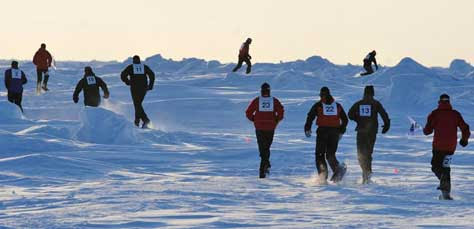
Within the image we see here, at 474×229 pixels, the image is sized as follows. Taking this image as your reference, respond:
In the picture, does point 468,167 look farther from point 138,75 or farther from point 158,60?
point 158,60

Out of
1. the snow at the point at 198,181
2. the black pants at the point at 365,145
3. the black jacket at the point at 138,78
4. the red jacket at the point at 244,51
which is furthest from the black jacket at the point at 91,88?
the red jacket at the point at 244,51

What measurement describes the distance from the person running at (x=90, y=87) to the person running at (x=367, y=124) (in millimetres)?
7918

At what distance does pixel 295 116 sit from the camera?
30953mm

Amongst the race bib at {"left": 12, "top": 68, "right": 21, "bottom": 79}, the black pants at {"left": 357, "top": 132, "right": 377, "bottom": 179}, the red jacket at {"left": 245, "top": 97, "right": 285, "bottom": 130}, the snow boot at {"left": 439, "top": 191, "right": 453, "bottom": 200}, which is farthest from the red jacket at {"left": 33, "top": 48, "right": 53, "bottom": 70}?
the snow boot at {"left": 439, "top": 191, "right": 453, "bottom": 200}

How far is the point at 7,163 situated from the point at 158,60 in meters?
73.3

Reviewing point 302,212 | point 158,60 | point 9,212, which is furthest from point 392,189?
point 158,60

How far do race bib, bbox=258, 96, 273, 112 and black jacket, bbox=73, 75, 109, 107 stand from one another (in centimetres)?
707

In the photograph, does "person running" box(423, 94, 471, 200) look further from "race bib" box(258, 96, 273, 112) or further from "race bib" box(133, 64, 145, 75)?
"race bib" box(133, 64, 145, 75)

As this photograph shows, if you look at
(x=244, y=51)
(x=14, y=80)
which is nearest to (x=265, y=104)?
(x=14, y=80)

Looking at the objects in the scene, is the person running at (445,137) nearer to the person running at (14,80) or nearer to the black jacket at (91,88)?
the black jacket at (91,88)

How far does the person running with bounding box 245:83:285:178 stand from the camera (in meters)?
13.5

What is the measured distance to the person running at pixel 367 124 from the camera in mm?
13172

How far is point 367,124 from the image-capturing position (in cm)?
1330

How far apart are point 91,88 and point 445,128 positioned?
33.6 feet
